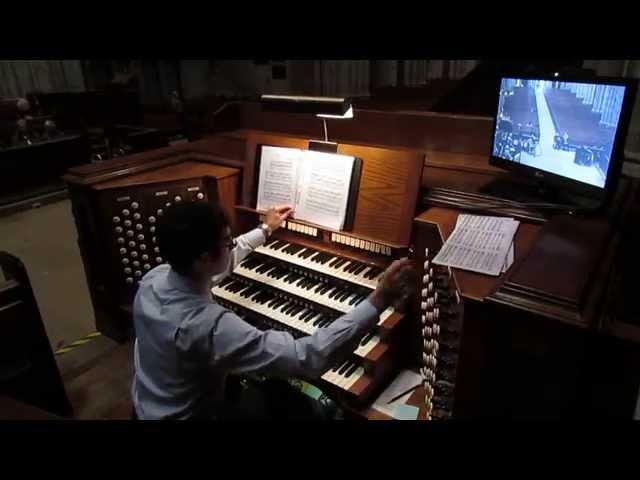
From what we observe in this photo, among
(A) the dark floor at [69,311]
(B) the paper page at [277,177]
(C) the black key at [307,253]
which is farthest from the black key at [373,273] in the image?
(A) the dark floor at [69,311]

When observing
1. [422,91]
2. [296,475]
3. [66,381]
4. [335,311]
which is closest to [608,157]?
[335,311]

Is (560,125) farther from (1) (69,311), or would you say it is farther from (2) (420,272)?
(1) (69,311)

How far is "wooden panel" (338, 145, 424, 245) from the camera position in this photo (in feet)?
7.02

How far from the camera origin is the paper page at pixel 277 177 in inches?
101

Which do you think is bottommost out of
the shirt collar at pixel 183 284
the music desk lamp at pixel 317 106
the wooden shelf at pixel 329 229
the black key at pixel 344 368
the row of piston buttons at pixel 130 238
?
the black key at pixel 344 368

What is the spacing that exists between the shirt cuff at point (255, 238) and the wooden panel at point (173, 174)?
472 millimetres

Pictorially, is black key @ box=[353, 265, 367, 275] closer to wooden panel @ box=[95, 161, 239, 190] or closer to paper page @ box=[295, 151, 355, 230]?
paper page @ box=[295, 151, 355, 230]

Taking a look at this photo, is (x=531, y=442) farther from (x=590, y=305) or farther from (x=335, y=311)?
(x=335, y=311)

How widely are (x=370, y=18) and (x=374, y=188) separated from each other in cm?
140

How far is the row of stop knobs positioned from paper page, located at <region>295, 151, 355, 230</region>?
56cm

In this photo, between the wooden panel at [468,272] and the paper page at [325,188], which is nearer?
the wooden panel at [468,272]

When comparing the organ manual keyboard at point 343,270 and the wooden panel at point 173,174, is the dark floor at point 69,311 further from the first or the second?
the wooden panel at point 173,174

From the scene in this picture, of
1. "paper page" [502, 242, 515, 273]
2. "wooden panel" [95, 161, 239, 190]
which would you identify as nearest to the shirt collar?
"paper page" [502, 242, 515, 273]

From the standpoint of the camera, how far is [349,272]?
241 cm
